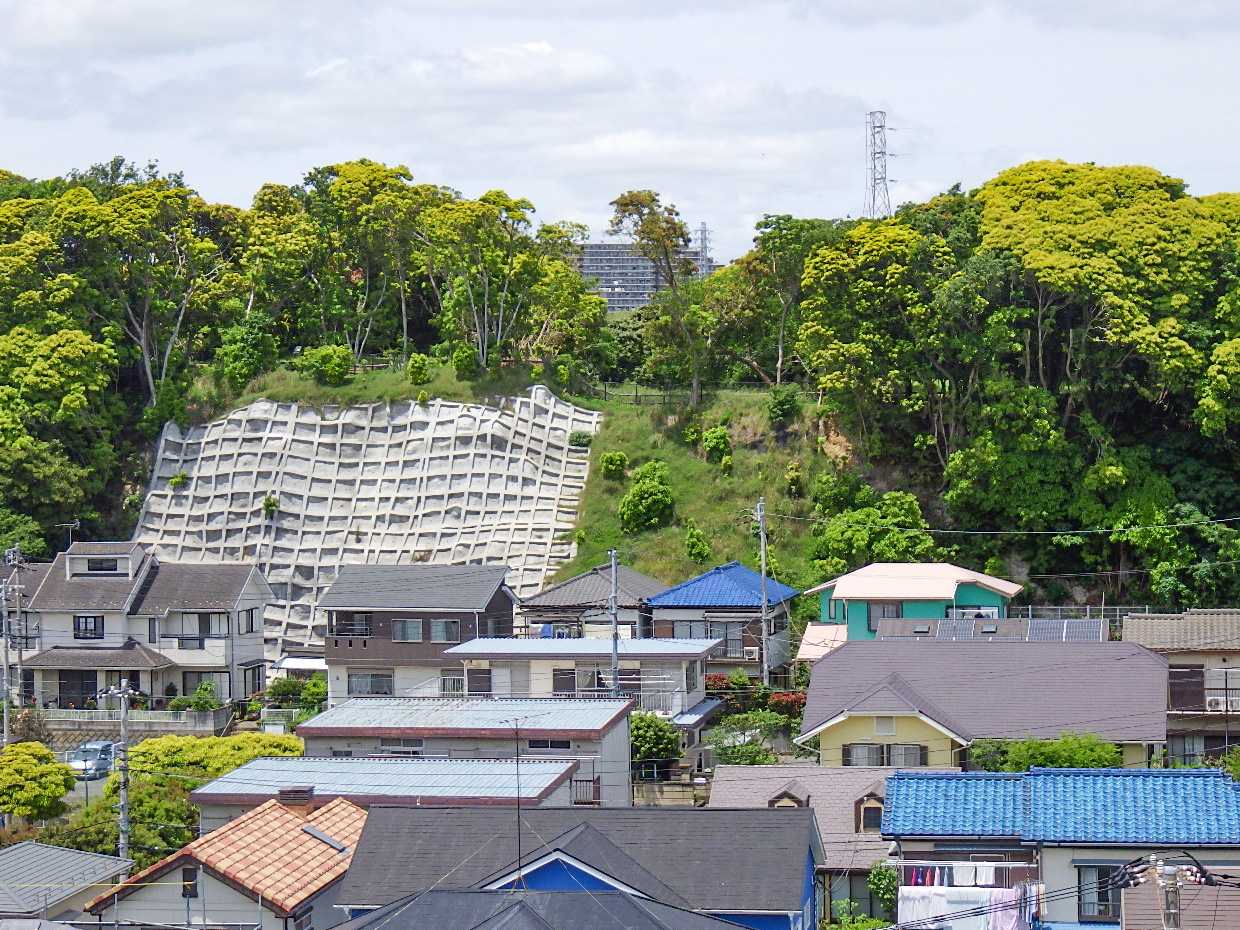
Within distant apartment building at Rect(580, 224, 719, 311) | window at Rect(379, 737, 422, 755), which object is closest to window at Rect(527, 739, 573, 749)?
window at Rect(379, 737, 422, 755)

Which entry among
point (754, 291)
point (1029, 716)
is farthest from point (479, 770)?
point (754, 291)

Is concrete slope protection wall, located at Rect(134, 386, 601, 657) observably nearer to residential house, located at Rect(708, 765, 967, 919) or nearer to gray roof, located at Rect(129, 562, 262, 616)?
gray roof, located at Rect(129, 562, 262, 616)

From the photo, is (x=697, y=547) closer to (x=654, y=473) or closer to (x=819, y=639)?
(x=654, y=473)

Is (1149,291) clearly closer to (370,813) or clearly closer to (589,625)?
(589,625)

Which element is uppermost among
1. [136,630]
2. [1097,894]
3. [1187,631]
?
[1187,631]

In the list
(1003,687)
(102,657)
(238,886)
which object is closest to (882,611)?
(1003,687)

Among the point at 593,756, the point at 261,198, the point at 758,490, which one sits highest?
the point at 261,198
